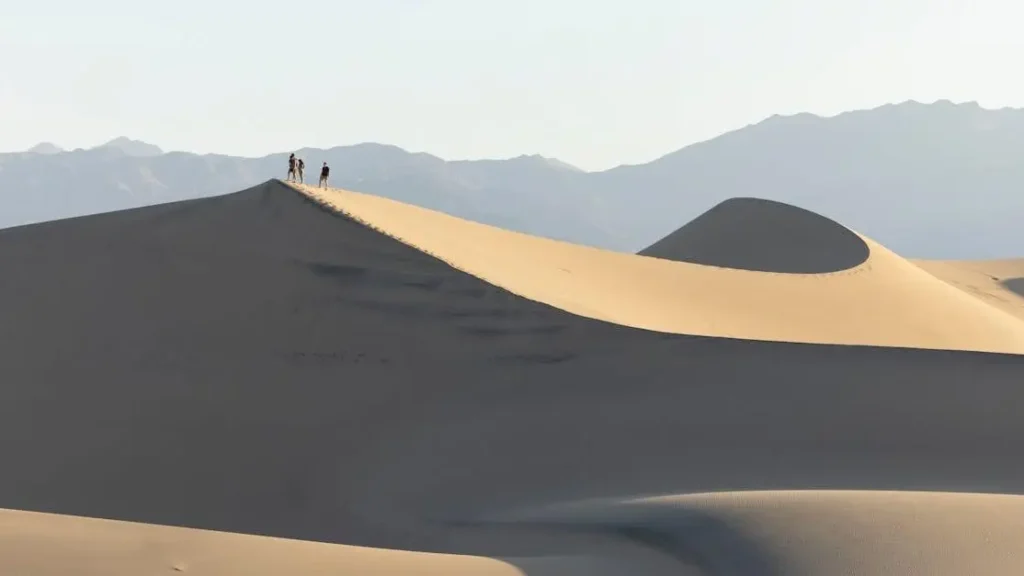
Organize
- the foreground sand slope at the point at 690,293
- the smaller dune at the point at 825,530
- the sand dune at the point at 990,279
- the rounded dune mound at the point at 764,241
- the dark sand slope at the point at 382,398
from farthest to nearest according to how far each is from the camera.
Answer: the sand dune at the point at 990,279 → the rounded dune mound at the point at 764,241 → the foreground sand slope at the point at 690,293 → the dark sand slope at the point at 382,398 → the smaller dune at the point at 825,530

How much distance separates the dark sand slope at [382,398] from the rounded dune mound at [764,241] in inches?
571

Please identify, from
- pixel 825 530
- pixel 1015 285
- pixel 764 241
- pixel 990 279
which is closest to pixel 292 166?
pixel 825 530

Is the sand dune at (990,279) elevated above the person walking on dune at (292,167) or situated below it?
above

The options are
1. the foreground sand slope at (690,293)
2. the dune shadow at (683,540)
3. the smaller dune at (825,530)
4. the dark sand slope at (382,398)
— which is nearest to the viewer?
the smaller dune at (825,530)

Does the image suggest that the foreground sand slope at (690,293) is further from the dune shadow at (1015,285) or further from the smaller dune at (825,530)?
the dune shadow at (1015,285)

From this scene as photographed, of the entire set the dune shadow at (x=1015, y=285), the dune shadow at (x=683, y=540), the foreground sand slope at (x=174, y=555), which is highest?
the dune shadow at (x=1015, y=285)

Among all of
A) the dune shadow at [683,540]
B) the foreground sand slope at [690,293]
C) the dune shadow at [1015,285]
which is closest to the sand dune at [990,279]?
the dune shadow at [1015,285]

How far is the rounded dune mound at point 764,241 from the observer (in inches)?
987

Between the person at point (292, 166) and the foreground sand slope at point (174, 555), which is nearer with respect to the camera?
the foreground sand slope at point (174, 555)

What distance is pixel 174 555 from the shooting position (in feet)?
13.6

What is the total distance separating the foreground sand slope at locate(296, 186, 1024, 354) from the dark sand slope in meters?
1.07

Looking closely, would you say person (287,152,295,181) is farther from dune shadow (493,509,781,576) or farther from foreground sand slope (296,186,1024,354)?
dune shadow (493,509,781,576)

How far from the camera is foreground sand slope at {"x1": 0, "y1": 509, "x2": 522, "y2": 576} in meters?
3.96

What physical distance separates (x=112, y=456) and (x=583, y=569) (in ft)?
18.0
